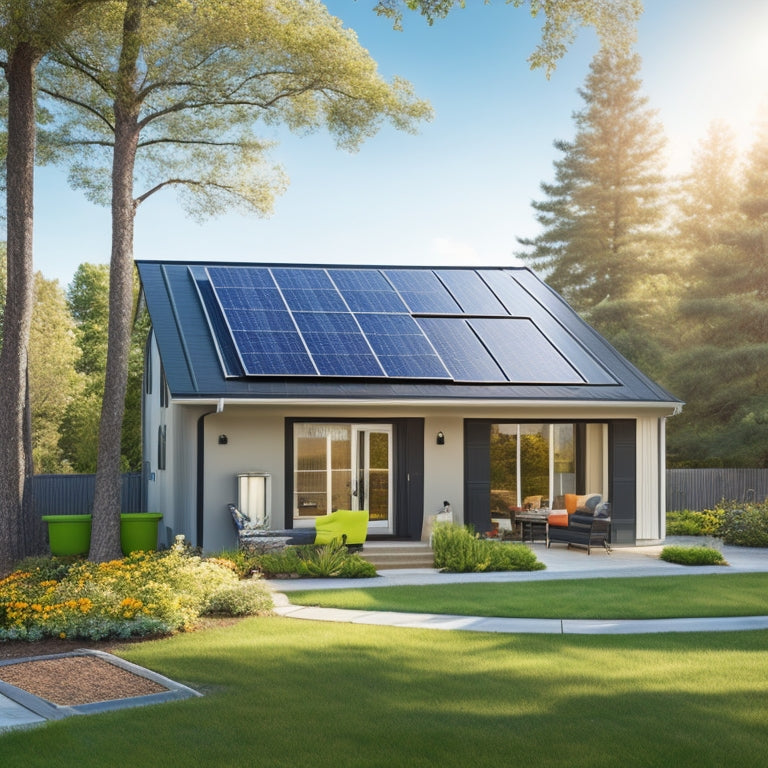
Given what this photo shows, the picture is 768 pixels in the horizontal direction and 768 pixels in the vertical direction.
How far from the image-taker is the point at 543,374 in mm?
→ 18109

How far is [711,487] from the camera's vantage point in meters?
22.7

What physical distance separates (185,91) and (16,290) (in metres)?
4.42

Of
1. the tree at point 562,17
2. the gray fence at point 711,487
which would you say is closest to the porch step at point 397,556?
the tree at point 562,17

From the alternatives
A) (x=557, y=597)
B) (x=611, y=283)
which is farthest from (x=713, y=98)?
(x=557, y=597)

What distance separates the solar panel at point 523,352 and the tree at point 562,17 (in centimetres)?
798

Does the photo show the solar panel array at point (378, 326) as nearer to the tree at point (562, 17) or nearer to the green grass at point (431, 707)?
the tree at point (562, 17)

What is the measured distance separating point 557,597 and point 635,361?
21180mm

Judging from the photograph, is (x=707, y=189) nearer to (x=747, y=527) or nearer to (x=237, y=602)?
(x=747, y=527)

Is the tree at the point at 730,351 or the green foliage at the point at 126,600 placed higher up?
the tree at the point at 730,351

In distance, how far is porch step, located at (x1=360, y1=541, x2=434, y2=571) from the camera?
15703 millimetres

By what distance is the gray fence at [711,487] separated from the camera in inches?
883

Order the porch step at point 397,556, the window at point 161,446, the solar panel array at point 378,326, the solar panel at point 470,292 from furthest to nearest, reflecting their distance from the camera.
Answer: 1. the solar panel at point 470,292
2. the window at point 161,446
3. the solar panel array at point 378,326
4. the porch step at point 397,556

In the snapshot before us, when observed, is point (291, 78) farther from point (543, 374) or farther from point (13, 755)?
point (13, 755)

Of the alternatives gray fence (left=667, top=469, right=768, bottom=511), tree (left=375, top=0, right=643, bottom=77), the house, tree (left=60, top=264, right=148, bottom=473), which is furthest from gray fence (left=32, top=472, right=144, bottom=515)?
tree (left=375, top=0, right=643, bottom=77)
